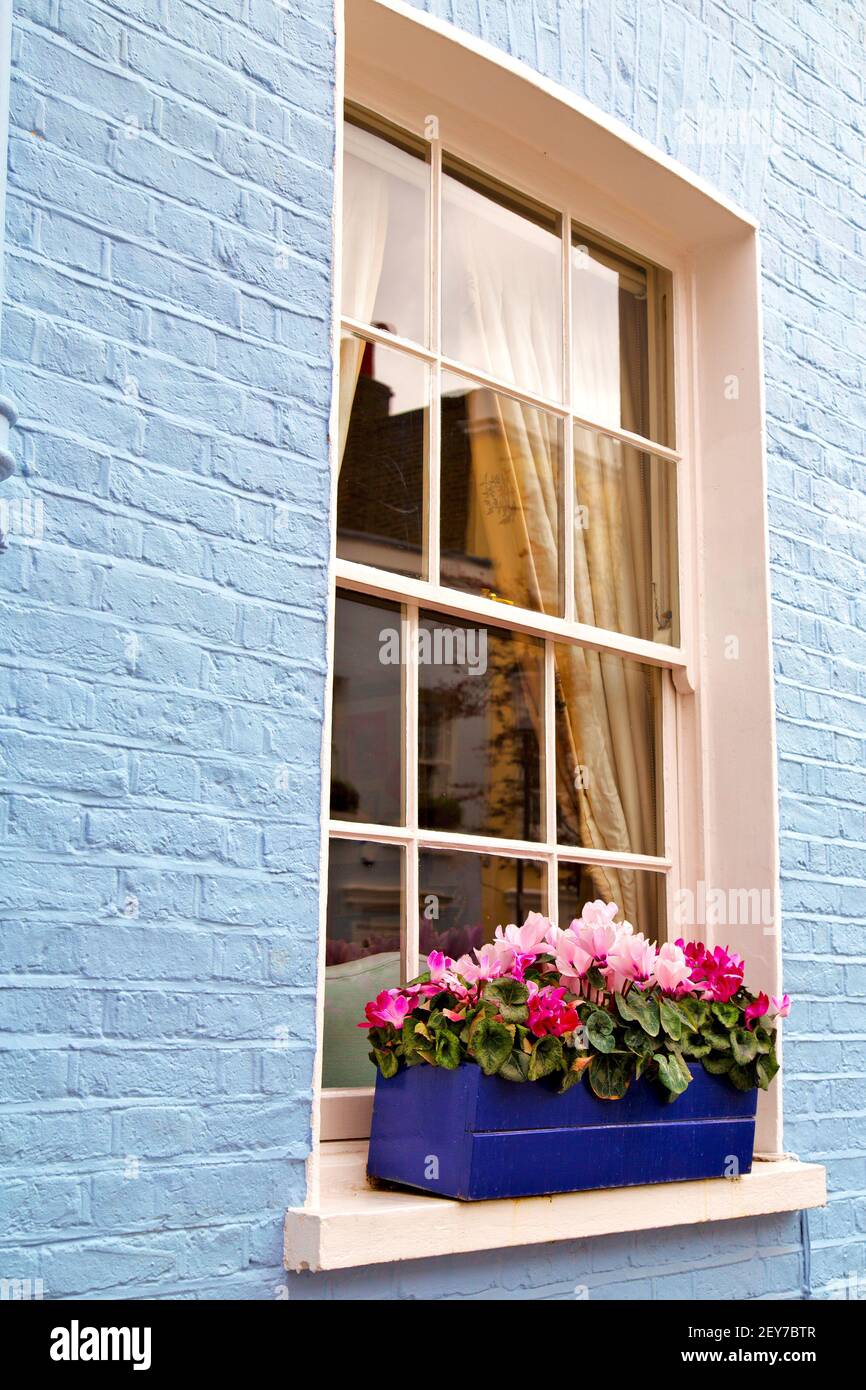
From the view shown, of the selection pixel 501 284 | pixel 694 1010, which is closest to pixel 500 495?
pixel 501 284

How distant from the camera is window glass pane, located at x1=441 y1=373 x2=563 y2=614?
331 centimetres

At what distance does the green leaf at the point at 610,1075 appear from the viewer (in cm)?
271

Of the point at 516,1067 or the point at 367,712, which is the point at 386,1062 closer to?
the point at 516,1067

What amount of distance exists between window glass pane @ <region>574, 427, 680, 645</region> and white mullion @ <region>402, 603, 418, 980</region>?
0.59m

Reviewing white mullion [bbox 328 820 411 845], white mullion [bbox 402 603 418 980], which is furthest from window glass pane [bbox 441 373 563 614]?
white mullion [bbox 328 820 411 845]

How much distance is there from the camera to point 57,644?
2209mm

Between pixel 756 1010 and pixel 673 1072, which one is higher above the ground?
pixel 756 1010

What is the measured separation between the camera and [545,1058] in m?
2.59

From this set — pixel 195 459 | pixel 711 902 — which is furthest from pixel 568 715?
pixel 195 459

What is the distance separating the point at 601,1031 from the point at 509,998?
0.21 metres

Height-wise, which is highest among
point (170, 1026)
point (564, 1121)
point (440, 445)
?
point (440, 445)

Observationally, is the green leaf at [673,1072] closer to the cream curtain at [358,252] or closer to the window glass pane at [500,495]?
the window glass pane at [500,495]
